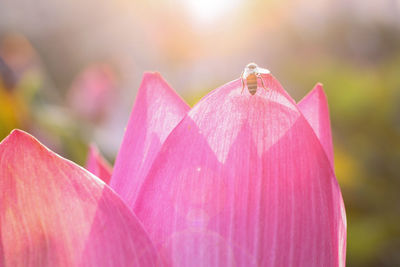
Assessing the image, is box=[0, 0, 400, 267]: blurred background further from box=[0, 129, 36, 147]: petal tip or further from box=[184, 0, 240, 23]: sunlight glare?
box=[0, 129, 36, 147]: petal tip

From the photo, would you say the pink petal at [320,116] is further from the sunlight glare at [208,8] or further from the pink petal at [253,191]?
the sunlight glare at [208,8]

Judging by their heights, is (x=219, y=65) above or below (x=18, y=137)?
above

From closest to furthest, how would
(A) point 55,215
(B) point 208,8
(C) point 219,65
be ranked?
(A) point 55,215 < (B) point 208,8 < (C) point 219,65

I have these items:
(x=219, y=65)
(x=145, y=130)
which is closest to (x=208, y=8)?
(x=219, y=65)

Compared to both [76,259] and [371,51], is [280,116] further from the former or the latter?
[371,51]

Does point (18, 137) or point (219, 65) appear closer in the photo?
point (18, 137)

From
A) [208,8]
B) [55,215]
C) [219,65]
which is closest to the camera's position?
[55,215]

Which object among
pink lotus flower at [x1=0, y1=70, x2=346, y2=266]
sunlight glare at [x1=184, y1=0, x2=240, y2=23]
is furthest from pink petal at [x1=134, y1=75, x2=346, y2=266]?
sunlight glare at [x1=184, y1=0, x2=240, y2=23]

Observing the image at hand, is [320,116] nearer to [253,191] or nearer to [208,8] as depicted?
[253,191]
